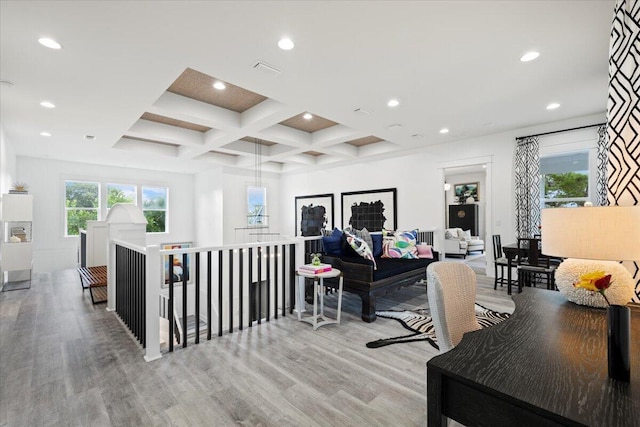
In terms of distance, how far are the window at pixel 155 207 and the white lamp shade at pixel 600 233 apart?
31.3 feet

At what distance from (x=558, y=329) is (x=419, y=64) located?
2.70 m

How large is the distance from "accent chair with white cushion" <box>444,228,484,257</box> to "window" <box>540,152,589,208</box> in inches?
139

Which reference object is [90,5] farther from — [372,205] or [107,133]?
[372,205]

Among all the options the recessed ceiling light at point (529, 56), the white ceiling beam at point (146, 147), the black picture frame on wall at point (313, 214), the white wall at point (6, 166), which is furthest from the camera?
the black picture frame on wall at point (313, 214)

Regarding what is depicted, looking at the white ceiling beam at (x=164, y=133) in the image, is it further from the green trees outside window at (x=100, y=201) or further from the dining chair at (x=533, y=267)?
the dining chair at (x=533, y=267)

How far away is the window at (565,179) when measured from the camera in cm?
487

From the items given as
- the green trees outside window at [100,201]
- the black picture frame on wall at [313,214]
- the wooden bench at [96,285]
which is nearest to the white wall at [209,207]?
the green trees outside window at [100,201]

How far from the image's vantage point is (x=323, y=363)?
2486mm

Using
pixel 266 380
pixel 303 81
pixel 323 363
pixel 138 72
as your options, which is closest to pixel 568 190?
pixel 303 81

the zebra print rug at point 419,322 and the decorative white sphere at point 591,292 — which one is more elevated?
the decorative white sphere at point 591,292

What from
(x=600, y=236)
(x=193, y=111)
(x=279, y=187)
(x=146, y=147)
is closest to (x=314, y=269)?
(x=600, y=236)

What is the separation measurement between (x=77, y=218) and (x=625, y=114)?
993 centimetres

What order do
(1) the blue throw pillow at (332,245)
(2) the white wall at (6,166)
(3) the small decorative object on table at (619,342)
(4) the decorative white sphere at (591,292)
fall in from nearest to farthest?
(3) the small decorative object on table at (619,342) → (4) the decorative white sphere at (591,292) → (1) the blue throw pillow at (332,245) → (2) the white wall at (6,166)

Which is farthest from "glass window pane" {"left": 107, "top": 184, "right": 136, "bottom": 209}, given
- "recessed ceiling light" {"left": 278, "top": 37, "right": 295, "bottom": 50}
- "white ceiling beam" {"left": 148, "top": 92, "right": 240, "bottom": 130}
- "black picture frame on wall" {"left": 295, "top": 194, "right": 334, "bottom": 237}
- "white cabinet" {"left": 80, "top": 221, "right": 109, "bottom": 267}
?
"recessed ceiling light" {"left": 278, "top": 37, "right": 295, "bottom": 50}
